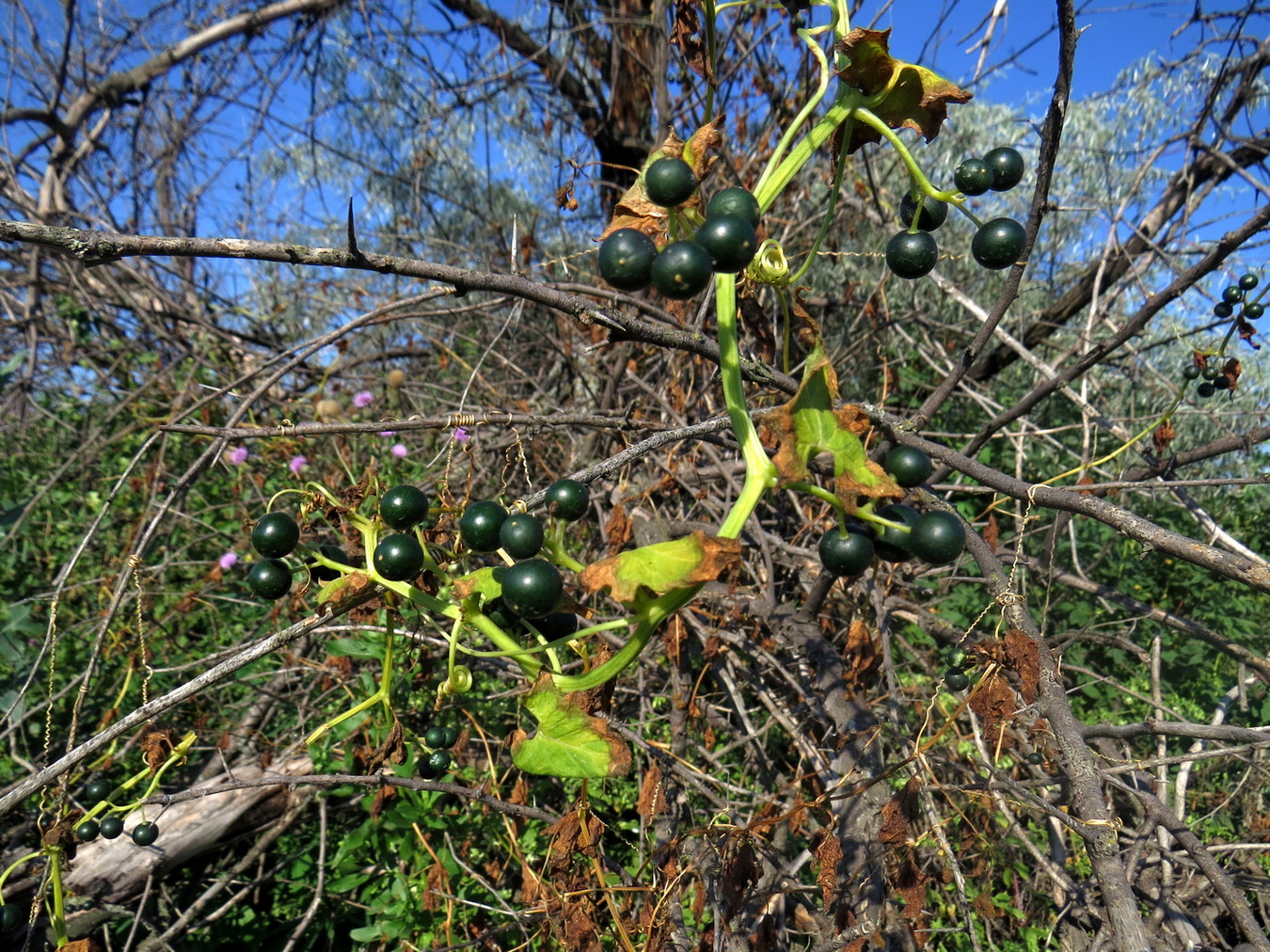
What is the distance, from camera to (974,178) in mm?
973

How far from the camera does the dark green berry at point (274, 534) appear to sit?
3.49 feet

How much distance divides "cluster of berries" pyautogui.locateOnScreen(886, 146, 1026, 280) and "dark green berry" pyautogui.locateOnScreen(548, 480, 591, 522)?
0.48 metres

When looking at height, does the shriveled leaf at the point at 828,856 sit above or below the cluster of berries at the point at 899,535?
below

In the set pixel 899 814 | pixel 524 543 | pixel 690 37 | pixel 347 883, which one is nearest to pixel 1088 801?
pixel 899 814

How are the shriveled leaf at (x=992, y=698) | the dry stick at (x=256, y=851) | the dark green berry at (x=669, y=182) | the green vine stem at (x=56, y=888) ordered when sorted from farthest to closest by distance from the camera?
the dry stick at (x=256, y=851) → the green vine stem at (x=56, y=888) → the shriveled leaf at (x=992, y=698) → the dark green berry at (x=669, y=182)

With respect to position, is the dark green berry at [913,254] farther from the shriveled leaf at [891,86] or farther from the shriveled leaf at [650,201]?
the shriveled leaf at [650,201]

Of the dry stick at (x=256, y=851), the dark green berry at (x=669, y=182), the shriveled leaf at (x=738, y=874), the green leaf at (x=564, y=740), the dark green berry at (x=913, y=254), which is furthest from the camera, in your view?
the dry stick at (x=256, y=851)

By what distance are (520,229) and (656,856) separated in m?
3.06

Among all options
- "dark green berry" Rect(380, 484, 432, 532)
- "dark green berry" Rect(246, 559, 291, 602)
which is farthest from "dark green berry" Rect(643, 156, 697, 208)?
"dark green berry" Rect(246, 559, 291, 602)

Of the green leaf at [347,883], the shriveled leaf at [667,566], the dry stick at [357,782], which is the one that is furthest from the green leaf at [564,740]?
the green leaf at [347,883]

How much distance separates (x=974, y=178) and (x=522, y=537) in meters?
0.73

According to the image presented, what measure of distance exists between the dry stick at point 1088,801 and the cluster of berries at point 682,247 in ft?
2.05

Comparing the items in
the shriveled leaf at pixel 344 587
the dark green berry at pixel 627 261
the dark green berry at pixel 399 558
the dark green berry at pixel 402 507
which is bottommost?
the shriveled leaf at pixel 344 587

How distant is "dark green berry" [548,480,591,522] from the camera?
0.91 m
